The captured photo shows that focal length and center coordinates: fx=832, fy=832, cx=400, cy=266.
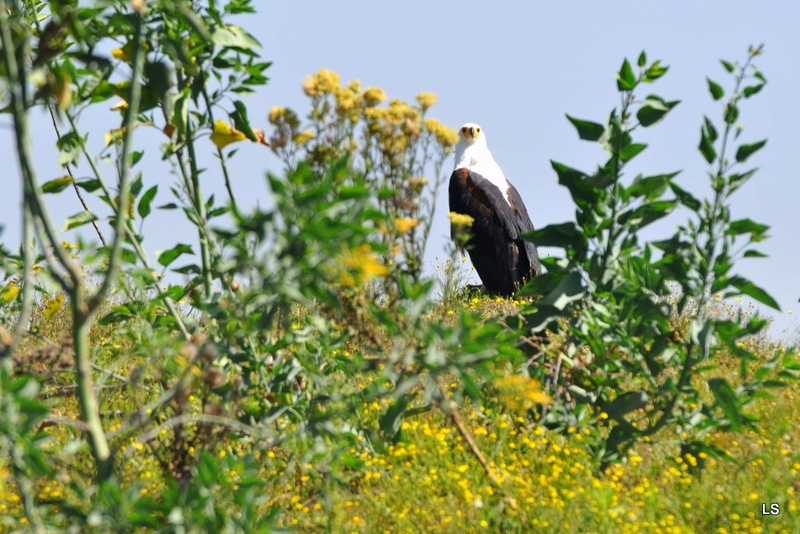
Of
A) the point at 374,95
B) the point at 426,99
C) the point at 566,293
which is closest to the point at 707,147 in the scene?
the point at 566,293

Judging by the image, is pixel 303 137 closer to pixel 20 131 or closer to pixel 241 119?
pixel 241 119

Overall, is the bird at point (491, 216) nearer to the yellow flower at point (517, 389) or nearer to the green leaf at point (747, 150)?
the green leaf at point (747, 150)

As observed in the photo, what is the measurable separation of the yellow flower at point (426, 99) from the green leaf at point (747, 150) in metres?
1.19

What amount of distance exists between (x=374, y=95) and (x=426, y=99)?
0.26 m

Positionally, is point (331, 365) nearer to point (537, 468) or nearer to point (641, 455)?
point (537, 468)

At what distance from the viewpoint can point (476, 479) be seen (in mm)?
3168

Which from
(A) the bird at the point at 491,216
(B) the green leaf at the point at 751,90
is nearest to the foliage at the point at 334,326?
(B) the green leaf at the point at 751,90

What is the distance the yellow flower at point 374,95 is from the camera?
3277 mm

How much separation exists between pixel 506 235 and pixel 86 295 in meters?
4.24

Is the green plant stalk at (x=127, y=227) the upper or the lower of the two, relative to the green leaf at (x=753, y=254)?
upper

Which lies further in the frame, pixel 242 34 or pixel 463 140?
pixel 463 140

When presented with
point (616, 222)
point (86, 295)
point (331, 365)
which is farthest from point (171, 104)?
point (86, 295)

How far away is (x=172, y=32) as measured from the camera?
2727mm

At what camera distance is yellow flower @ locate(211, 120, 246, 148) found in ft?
9.78
